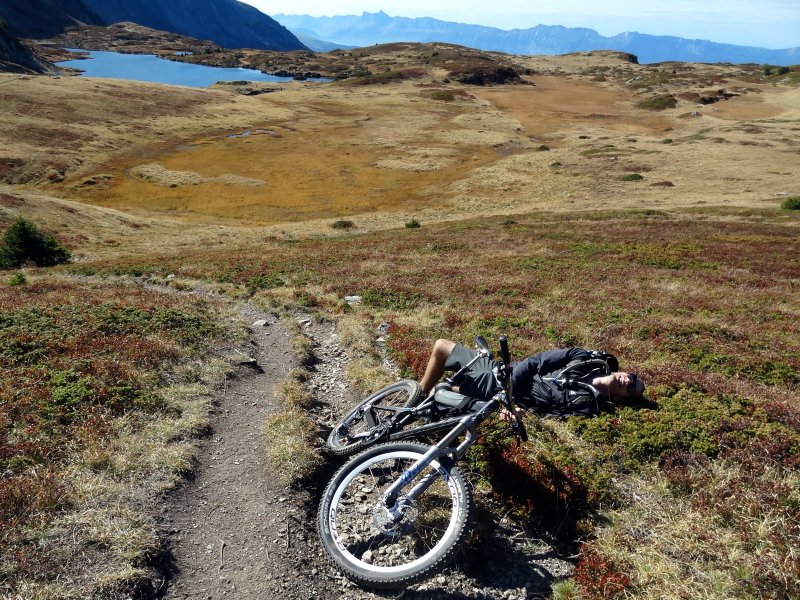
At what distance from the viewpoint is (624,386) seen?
330 inches

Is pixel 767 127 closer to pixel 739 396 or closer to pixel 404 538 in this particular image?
pixel 739 396

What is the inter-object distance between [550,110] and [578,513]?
5547 inches

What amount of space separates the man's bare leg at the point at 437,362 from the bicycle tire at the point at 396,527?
7.45ft

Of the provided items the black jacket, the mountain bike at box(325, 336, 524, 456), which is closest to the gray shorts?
the mountain bike at box(325, 336, 524, 456)

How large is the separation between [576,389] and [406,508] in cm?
397

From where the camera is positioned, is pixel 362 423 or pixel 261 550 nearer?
pixel 261 550

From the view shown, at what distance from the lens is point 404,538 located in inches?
252

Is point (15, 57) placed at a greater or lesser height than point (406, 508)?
greater

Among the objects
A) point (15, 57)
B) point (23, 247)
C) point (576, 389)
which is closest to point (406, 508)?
point (576, 389)

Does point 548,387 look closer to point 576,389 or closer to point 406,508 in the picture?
point 576,389

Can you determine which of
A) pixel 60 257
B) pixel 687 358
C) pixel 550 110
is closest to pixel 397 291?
pixel 687 358

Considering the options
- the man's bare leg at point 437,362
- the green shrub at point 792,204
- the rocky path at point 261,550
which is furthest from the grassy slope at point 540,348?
the man's bare leg at point 437,362

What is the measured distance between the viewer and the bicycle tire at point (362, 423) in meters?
7.76

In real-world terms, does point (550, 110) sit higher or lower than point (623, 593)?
higher
